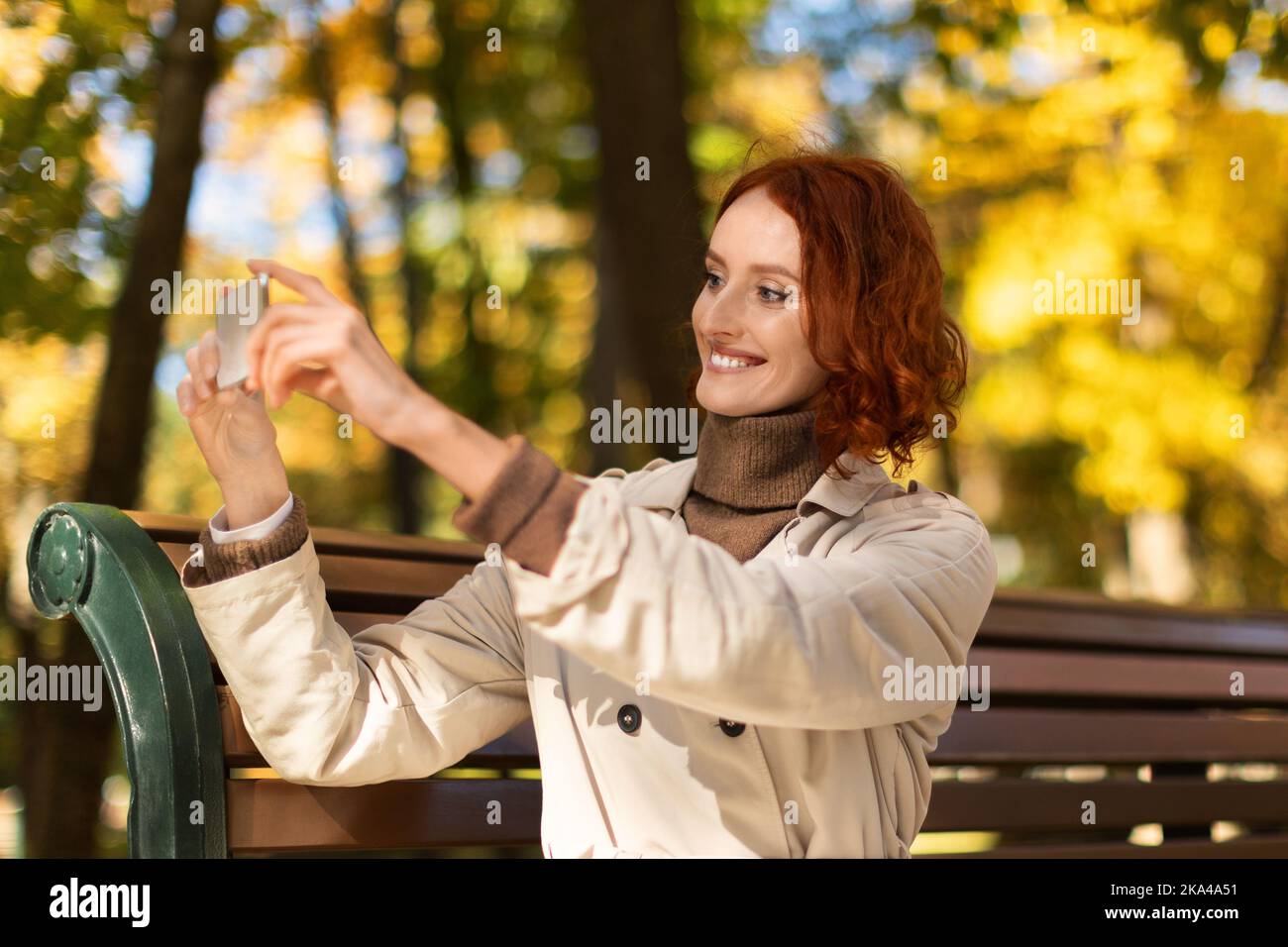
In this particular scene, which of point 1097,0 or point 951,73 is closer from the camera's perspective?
point 951,73

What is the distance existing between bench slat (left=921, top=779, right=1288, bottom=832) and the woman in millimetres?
976

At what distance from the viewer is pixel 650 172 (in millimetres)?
5340

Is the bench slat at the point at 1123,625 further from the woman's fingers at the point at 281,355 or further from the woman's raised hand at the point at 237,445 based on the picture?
the woman's fingers at the point at 281,355

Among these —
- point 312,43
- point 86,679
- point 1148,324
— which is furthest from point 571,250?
point 86,679

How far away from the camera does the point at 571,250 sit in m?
13.2

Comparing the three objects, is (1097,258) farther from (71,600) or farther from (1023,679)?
(71,600)

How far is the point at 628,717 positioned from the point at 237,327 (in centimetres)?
89

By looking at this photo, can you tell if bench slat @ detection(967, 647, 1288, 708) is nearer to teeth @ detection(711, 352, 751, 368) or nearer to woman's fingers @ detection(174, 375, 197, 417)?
teeth @ detection(711, 352, 751, 368)

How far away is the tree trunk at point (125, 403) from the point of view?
444cm

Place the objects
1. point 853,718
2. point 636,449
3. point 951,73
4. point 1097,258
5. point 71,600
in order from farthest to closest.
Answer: point 636,449, point 1097,258, point 951,73, point 71,600, point 853,718

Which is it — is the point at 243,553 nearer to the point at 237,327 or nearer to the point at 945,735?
the point at 237,327

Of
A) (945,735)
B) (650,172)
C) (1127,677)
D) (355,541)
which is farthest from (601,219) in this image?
(355,541)

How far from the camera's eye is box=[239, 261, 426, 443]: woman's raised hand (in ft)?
5.84

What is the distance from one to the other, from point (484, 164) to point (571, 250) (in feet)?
3.76
